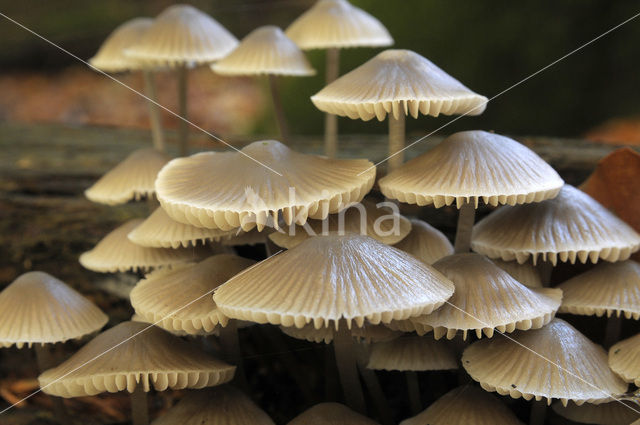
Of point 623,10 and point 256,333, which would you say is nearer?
point 256,333

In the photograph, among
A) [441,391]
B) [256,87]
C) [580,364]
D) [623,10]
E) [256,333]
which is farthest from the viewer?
[256,87]

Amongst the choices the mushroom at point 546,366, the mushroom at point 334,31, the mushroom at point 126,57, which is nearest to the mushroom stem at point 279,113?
the mushroom at point 334,31

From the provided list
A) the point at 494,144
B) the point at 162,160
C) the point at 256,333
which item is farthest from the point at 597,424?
the point at 162,160

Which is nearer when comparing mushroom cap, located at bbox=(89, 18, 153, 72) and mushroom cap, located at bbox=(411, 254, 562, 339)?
mushroom cap, located at bbox=(411, 254, 562, 339)

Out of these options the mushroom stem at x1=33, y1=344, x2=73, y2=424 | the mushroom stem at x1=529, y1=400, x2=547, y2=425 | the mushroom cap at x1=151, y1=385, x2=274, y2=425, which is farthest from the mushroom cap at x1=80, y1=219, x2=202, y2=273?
the mushroom stem at x1=529, y1=400, x2=547, y2=425

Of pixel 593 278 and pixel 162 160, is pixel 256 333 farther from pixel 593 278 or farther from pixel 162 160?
→ pixel 593 278

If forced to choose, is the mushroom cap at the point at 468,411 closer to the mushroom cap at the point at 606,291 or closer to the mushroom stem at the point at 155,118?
the mushroom cap at the point at 606,291

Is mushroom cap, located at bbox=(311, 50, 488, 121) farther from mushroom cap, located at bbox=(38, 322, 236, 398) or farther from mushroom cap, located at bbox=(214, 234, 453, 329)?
mushroom cap, located at bbox=(38, 322, 236, 398)
